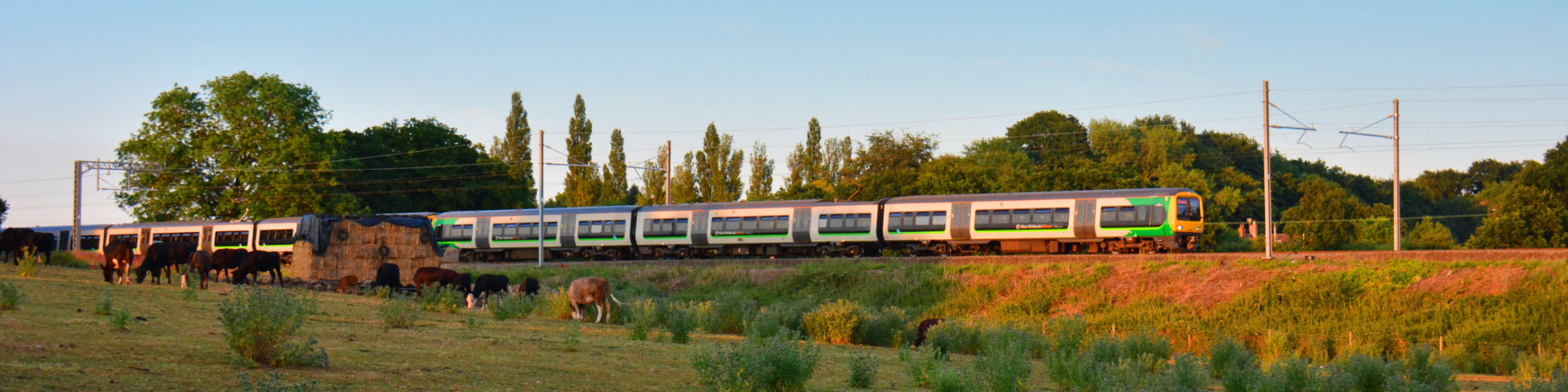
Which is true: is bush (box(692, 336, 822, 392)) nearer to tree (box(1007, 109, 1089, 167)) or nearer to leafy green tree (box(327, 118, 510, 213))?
leafy green tree (box(327, 118, 510, 213))

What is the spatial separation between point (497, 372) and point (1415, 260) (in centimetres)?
2682

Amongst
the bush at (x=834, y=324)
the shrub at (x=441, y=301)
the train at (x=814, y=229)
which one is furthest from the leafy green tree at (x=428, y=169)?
the bush at (x=834, y=324)

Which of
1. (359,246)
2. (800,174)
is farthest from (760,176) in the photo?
(359,246)

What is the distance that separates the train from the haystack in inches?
508

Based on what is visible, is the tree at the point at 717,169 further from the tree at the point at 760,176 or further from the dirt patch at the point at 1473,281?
the dirt patch at the point at 1473,281

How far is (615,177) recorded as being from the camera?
8331 cm

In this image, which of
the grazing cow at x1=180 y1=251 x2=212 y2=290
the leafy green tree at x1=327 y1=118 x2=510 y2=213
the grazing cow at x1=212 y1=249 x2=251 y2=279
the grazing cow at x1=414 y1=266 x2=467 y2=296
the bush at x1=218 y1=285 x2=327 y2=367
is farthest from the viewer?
the leafy green tree at x1=327 y1=118 x2=510 y2=213

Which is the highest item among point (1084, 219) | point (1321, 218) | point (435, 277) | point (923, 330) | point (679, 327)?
point (1321, 218)

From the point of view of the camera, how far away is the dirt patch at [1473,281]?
28641mm

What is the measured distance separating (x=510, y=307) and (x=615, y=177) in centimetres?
6153

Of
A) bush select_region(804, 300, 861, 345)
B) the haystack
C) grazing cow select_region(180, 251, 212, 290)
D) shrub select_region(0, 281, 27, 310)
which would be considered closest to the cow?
grazing cow select_region(180, 251, 212, 290)

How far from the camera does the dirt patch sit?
94.0 ft

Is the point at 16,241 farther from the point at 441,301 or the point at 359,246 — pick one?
the point at 441,301

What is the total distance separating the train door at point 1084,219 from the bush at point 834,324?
67.4 feet
